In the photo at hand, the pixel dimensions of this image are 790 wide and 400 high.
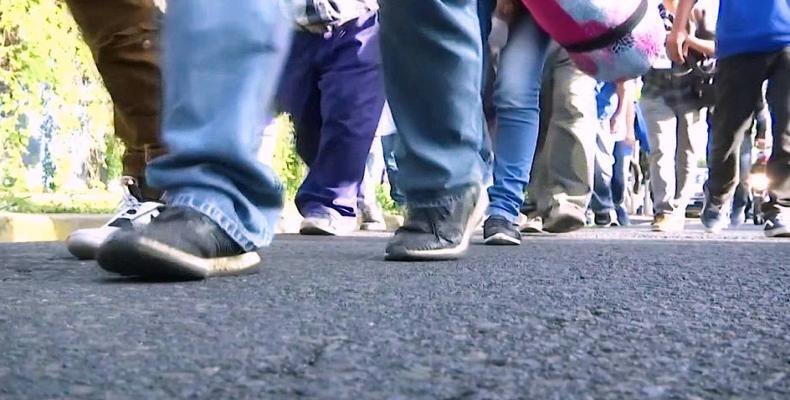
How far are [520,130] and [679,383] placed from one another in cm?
280

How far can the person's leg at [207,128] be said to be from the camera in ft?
5.58

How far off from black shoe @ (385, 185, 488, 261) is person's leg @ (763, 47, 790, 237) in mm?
2463

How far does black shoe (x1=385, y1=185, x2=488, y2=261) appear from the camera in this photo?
2.30m

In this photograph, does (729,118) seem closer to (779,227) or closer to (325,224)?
(779,227)

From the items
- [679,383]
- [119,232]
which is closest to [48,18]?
[119,232]

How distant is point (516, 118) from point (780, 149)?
1429 millimetres

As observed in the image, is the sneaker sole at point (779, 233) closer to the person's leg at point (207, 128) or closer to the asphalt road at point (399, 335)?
the asphalt road at point (399, 335)

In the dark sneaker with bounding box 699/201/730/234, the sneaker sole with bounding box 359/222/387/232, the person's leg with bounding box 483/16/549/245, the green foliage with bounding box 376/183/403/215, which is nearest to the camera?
the person's leg with bounding box 483/16/549/245

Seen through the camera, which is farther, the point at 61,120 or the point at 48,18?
the point at 61,120


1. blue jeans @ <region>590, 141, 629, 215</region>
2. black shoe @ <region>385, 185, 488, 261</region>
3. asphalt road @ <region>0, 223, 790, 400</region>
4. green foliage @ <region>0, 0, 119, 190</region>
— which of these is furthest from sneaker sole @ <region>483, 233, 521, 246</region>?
blue jeans @ <region>590, 141, 629, 215</region>

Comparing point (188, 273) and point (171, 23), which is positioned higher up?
point (171, 23)

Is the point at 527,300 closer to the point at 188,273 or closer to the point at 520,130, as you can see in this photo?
the point at 188,273

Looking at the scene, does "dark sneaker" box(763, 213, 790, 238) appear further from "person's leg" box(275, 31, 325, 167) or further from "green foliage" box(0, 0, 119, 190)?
"green foliage" box(0, 0, 119, 190)

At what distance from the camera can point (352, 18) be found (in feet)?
14.0
